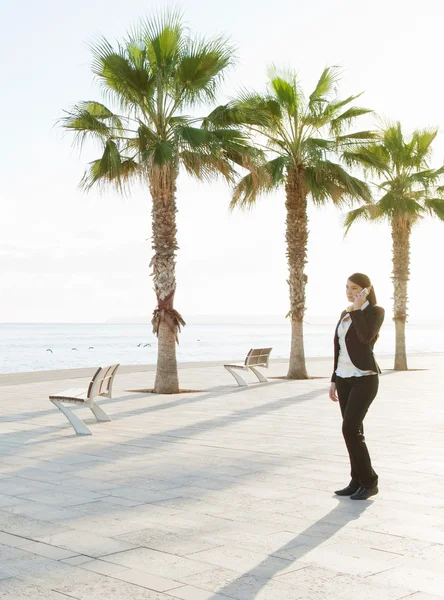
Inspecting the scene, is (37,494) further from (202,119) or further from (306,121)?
(306,121)

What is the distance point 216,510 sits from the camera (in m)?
5.76

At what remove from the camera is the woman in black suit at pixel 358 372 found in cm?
609

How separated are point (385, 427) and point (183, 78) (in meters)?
7.87

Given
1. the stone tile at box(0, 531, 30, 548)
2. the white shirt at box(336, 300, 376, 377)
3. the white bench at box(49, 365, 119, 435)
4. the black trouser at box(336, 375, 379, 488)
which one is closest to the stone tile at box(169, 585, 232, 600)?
the stone tile at box(0, 531, 30, 548)

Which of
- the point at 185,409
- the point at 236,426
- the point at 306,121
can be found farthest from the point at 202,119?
the point at 236,426

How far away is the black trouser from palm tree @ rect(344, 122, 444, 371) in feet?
52.8

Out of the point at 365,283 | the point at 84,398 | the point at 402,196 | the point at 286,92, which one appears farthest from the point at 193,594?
the point at 402,196

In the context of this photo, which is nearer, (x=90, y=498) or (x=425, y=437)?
(x=90, y=498)

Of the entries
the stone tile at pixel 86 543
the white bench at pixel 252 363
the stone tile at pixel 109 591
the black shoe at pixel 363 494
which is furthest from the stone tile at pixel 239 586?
the white bench at pixel 252 363

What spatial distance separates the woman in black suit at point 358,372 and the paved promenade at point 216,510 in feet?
0.67

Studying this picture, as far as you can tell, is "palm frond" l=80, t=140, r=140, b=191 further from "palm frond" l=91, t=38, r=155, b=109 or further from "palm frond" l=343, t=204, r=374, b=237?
"palm frond" l=343, t=204, r=374, b=237

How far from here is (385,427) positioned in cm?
1034

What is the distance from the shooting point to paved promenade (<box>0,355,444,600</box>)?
4137 millimetres

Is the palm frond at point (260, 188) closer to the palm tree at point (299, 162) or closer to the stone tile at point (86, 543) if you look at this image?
the palm tree at point (299, 162)
